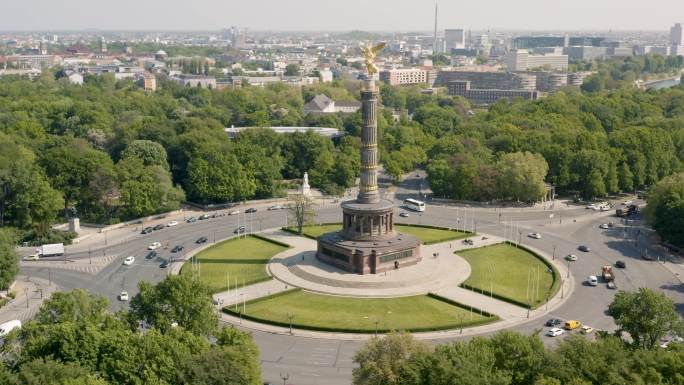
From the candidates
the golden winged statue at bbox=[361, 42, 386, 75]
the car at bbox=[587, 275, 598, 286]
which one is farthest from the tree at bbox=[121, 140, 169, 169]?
the car at bbox=[587, 275, 598, 286]

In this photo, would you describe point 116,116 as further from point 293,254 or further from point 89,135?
point 293,254

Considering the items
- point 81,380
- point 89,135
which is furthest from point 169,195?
point 81,380

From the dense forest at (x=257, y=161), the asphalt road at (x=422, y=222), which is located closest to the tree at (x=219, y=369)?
the asphalt road at (x=422, y=222)

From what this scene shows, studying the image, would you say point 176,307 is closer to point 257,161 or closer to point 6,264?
point 6,264

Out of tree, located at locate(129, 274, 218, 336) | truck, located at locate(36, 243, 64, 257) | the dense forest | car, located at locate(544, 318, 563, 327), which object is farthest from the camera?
the dense forest

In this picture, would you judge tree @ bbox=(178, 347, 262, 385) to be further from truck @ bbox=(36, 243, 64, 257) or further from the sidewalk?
truck @ bbox=(36, 243, 64, 257)

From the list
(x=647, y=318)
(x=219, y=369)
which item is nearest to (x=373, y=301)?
(x=647, y=318)

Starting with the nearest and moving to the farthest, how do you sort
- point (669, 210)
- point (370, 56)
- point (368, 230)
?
1. point (370, 56)
2. point (368, 230)
3. point (669, 210)
